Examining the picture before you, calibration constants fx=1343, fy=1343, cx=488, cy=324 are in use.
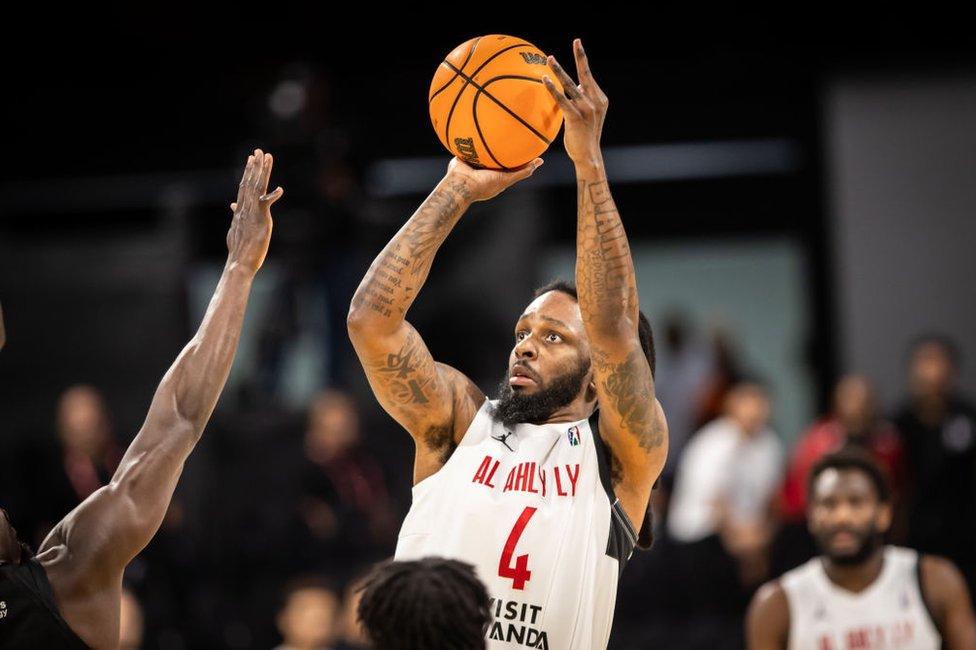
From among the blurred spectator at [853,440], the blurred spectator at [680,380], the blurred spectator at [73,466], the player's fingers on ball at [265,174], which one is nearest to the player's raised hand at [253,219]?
the player's fingers on ball at [265,174]

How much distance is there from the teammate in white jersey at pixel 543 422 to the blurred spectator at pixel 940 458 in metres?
4.03

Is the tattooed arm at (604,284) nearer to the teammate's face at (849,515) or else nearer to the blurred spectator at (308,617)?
the teammate's face at (849,515)

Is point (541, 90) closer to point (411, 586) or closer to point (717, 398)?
point (411, 586)

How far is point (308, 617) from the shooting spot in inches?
280

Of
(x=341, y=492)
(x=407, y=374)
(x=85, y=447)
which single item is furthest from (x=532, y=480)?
(x=85, y=447)

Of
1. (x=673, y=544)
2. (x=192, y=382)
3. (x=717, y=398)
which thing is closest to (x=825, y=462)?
(x=673, y=544)

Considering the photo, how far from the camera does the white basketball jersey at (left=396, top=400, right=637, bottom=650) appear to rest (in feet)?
12.7

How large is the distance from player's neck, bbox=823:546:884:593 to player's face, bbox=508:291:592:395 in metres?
2.05

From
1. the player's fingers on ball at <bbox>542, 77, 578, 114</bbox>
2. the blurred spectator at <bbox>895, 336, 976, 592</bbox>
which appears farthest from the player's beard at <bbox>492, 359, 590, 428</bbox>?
the blurred spectator at <bbox>895, 336, 976, 592</bbox>

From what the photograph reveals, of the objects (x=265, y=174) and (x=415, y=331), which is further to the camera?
A: (x=415, y=331)

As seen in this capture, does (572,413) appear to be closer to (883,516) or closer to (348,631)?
(883,516)

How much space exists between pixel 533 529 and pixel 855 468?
2.23 m

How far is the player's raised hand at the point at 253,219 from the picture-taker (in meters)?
3.63

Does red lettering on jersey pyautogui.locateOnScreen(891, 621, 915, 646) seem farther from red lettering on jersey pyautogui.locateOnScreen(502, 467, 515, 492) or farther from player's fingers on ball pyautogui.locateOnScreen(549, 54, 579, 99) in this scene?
player's fingers on ball pyautogui.locateOnScreen(549, 54, 579, 99)
